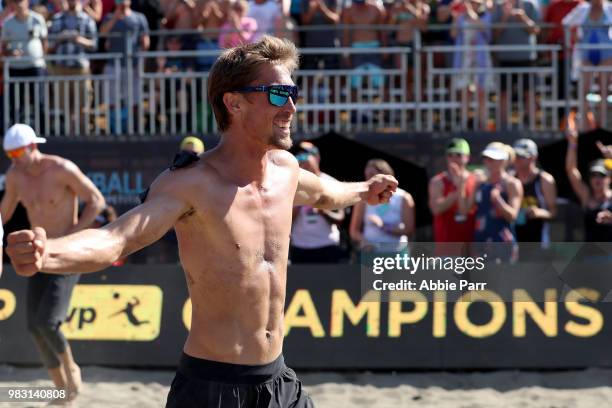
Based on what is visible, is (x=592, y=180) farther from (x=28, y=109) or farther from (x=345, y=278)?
(x=28, y=109)

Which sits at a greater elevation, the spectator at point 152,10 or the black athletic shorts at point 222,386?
the spectator at point 152,10

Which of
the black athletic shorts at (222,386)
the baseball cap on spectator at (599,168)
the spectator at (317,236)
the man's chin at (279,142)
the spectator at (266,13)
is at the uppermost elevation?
the spectator at (266,13)

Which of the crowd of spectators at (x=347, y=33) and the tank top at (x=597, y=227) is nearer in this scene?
the tank top at (x=597, y=227)

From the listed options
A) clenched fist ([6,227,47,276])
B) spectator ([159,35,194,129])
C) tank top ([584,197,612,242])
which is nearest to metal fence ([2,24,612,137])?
spectator ([159,35,194,129])

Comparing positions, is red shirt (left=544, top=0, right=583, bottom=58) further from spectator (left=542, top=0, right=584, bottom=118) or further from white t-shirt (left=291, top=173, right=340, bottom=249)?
white t-shirt (left=291, top=173, right=340, bottom=249)

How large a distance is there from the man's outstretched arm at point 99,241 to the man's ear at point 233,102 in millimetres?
416

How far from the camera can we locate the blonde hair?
3.95 meters

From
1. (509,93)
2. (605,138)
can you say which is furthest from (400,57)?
(605,138)

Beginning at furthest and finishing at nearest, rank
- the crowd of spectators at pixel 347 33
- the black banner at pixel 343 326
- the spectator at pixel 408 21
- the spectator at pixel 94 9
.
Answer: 1. the spectator at pixel 94 9
2. the spectator at pixel 408 21
3. the crowd of spectators at pixel 347 33
4. the black banner at pixel 343 326

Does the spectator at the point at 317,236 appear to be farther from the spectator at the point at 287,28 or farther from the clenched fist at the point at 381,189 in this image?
the clenched fist at the point at 381,189

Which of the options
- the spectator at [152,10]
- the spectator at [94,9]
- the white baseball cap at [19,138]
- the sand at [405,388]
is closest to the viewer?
the sand at [405,388]

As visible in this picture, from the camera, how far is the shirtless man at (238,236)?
386cm

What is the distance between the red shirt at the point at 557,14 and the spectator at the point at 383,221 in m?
2.91

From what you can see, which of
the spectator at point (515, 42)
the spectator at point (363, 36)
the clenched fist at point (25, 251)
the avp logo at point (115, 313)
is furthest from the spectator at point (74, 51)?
the clenched fist at point (25, 251)
